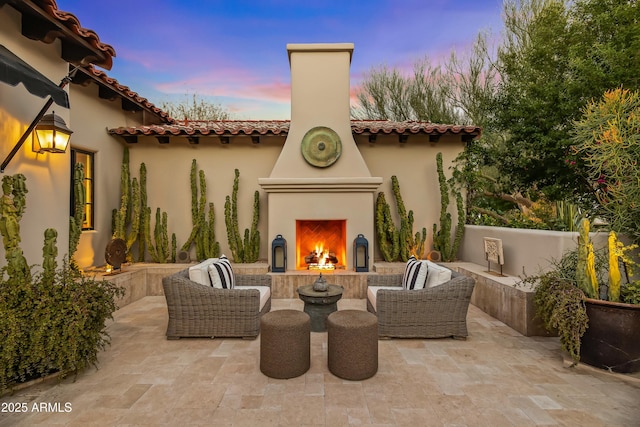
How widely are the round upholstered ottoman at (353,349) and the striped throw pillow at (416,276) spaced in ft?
4.88

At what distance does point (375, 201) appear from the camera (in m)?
7.64

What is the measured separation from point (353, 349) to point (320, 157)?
14.8ft

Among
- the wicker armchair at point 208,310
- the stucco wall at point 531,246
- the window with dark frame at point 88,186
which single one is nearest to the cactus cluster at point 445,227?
the stucco wall at point 531,246

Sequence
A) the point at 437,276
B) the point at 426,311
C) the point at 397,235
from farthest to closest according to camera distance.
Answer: the point at 397,235 → the point at 437,276 → the point at 426,311

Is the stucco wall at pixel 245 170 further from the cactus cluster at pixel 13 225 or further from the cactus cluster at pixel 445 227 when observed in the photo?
the cactus cluster at pixel 13 225

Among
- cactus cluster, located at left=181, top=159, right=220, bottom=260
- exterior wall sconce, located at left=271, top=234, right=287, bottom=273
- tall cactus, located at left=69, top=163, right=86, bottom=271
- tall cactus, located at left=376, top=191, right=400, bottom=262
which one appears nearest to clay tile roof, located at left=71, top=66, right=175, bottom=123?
tall cactus, located at left=69, top=163, right=86, bottom=271

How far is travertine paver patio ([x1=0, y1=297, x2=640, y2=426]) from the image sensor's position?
8.14ft

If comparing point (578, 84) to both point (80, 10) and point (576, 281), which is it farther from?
point (80, 10)

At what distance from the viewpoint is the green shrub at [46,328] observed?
9.10 feet

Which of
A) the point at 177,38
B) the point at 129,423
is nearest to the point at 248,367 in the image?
the point at 129,423

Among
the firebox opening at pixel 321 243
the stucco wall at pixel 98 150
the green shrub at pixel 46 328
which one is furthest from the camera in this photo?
the firebox opening at pixel 321 243

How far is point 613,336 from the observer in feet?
A: 10.4

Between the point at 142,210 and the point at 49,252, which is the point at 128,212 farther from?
the point at 49,252

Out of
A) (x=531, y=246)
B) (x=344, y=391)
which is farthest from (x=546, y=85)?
(x=344, y=391)
